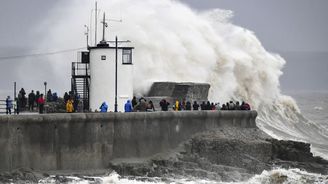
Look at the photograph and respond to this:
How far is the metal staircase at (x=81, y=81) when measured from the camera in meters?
26.8

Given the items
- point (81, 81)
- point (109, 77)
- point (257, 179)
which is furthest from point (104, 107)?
point (81, 81)

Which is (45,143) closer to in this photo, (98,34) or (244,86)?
(98,34)

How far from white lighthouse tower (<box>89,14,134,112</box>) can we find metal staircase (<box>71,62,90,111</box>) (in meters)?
0.97

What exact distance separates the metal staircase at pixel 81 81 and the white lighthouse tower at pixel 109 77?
971 mm

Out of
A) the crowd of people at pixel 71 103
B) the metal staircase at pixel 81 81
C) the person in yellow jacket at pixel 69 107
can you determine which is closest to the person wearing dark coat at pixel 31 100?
the crowd of people at pixel 71 103

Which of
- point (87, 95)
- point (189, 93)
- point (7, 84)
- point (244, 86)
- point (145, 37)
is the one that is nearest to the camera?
point (87, 95)

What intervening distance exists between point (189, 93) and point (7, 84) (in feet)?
209

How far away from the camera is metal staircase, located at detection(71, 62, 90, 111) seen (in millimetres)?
26750

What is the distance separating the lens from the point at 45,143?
21531 mm

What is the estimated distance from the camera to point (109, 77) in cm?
2534

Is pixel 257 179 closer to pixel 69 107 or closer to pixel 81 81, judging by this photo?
pixel 69 107

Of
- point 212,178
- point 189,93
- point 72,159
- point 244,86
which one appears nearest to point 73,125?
point 72,159

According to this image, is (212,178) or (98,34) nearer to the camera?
(212,178)

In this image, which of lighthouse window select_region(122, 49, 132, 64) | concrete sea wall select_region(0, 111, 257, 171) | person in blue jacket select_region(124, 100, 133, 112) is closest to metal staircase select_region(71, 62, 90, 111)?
lighthouse window select_region(122, 49, 132, 64)
